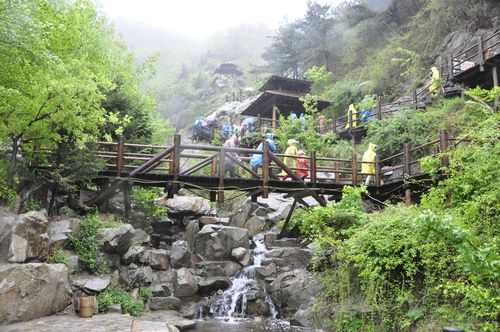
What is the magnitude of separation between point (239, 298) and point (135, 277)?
342cm

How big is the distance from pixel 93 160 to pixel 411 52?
76.1 ft

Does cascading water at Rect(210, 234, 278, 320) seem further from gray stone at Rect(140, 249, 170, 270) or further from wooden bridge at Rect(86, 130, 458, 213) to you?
wooden bridge at Rect(86, 130, 458, 213)

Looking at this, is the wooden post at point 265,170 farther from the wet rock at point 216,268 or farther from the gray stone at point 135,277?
the gray stone at point 135,277

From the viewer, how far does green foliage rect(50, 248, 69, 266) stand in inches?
419

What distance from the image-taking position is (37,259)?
1009 cm

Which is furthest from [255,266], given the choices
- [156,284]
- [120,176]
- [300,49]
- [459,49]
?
[300,49]

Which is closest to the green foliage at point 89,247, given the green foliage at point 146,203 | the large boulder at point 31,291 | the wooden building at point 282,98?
the large boulder at point 31,291

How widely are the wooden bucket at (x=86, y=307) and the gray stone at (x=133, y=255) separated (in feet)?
9.55

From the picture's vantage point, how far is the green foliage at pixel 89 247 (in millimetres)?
11547

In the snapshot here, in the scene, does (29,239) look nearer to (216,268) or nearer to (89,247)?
(89,247)

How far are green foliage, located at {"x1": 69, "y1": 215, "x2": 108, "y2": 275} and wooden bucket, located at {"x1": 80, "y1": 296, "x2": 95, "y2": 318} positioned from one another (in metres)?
1.63

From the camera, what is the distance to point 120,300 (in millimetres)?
11281

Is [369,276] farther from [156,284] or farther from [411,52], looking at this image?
[411,52]

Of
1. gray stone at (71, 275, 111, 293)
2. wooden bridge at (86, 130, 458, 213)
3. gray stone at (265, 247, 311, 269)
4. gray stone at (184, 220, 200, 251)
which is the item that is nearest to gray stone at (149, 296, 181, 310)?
gray stone at (71, 275, 111, 293)
